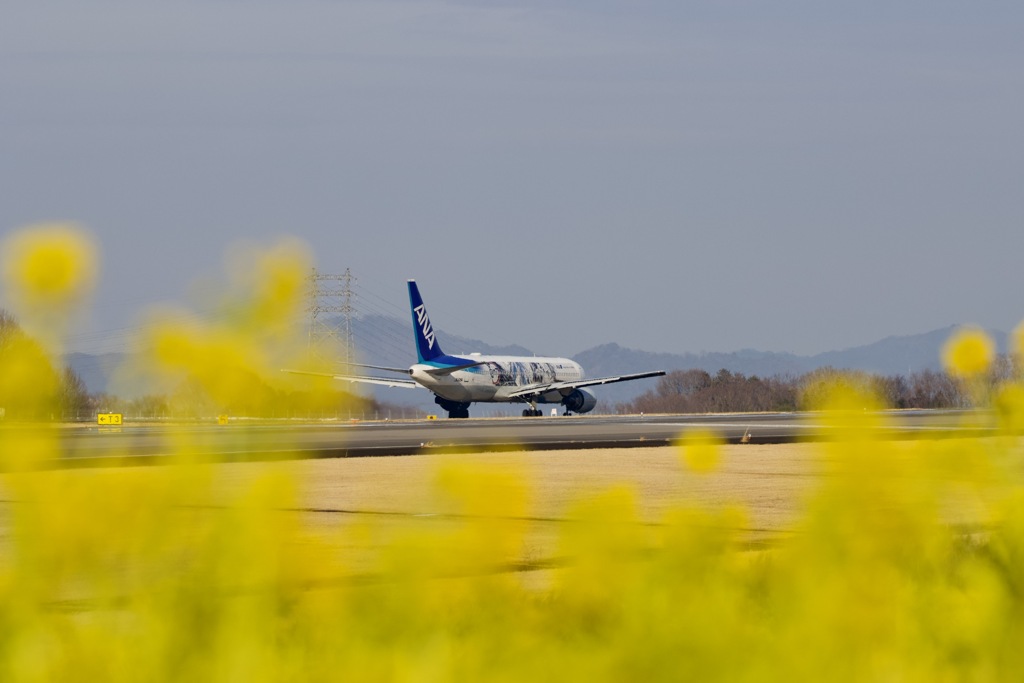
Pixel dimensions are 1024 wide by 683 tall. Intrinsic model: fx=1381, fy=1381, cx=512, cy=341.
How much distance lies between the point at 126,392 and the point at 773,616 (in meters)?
2.07

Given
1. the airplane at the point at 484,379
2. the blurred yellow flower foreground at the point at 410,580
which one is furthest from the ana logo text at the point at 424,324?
the blurred yellow flower foreground at the point at 410,580

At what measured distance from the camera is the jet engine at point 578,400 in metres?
84.2

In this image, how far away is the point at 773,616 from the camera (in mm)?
3908

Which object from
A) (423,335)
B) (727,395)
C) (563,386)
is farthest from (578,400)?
(727,395)

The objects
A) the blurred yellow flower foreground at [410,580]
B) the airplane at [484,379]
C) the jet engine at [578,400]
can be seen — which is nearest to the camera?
the blurred yellow flower foreground at [410,580]

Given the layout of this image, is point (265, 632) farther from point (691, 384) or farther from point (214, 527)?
point (691, 384)

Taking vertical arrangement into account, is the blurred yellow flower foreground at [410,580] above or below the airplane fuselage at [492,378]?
below

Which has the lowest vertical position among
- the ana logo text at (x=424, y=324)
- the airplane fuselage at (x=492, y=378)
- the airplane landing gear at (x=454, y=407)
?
the airplane landing gear at (x=454, y=407)

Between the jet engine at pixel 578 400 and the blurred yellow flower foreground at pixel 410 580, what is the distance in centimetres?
8013

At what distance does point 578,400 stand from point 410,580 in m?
81.4

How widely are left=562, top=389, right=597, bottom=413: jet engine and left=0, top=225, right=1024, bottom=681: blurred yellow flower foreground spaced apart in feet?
263

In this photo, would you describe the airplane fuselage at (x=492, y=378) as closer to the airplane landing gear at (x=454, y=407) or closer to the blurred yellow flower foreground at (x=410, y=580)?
the airplane landing gear at (x=454, y=407)

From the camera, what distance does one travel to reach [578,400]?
84312 mm

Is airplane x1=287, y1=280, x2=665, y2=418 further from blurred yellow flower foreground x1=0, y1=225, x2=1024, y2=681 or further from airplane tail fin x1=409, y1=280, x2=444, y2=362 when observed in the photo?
blurred yellow flower foreground x1=0, y1=225, x2=1024, y2=681
